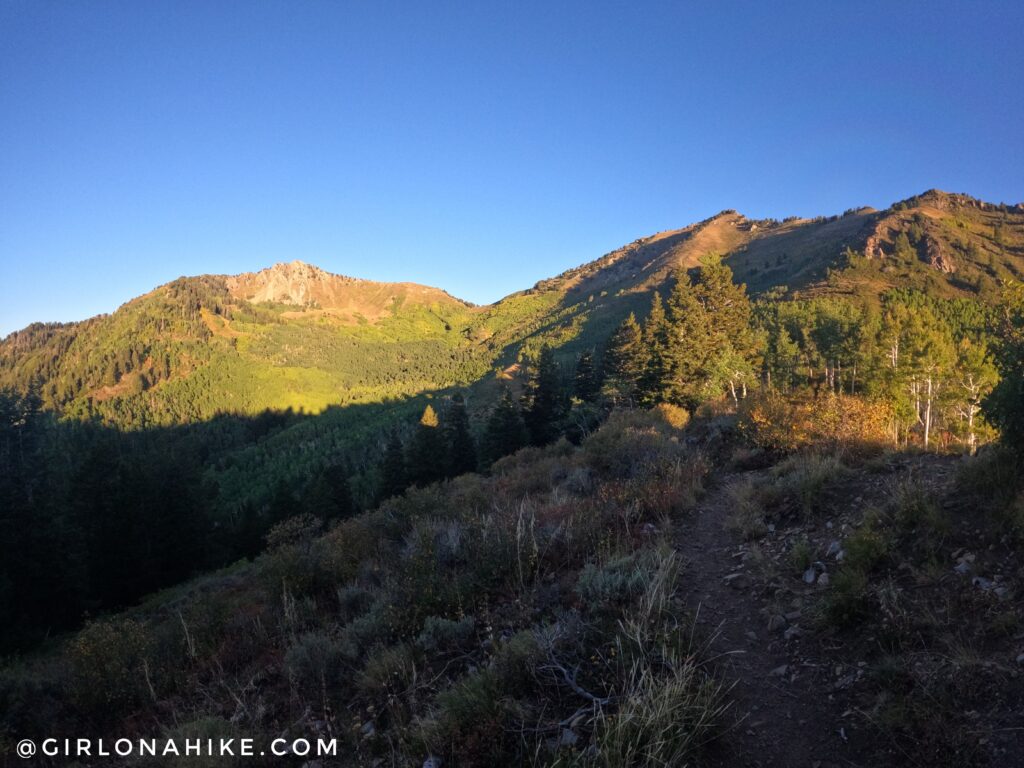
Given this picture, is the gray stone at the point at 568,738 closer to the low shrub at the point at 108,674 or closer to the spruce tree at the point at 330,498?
the low shrub at the point at 108,674

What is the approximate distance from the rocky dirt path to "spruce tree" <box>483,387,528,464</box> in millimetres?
31400

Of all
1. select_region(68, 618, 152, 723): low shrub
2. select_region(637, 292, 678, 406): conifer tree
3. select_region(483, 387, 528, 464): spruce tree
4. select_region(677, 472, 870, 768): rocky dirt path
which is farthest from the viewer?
select_region(483, 387, 528, 464): spruce tree

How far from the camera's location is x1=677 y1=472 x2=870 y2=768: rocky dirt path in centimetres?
351

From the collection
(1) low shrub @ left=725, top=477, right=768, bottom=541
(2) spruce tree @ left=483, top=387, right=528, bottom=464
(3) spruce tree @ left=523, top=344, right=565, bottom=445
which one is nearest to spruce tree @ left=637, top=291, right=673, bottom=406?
(3) spruce tree @ left=523, top=344, right=565, bottom=445

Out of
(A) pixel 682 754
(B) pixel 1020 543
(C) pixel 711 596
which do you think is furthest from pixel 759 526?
(A) pixel 682 754

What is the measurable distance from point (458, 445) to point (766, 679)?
120 ft

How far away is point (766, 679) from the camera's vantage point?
425cm

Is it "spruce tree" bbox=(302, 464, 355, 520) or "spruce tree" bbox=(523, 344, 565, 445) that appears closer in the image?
"spruce tree" bbox=(302, 464, 355, 520)

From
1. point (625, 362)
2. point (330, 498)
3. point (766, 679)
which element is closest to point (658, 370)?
point (625, 362)

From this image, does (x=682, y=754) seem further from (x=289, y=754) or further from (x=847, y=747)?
(x=289, y=754)

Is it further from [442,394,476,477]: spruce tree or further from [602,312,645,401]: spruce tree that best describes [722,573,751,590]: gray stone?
[442,394,476,477]: spruce tree

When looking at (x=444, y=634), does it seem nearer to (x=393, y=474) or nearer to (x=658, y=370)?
(x=658, y=370)

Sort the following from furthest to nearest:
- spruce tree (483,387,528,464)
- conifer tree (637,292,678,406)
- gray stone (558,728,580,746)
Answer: spruce tree (483,387,528,464) → conifer tree (637,292,678,406) → gray stone (558,728,580,746)

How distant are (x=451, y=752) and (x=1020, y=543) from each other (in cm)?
577
